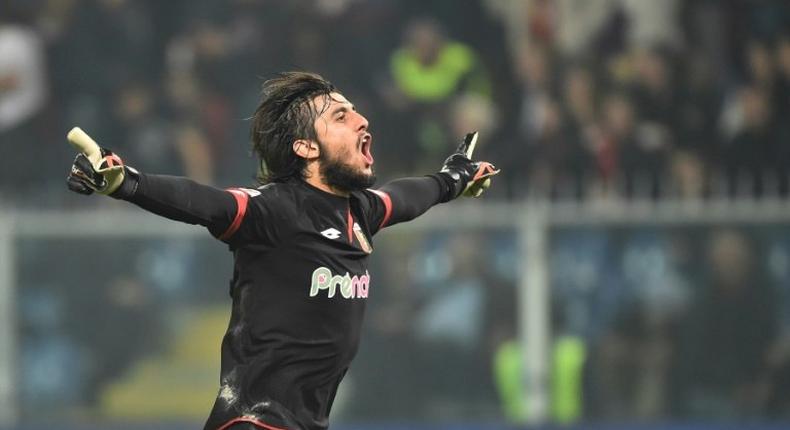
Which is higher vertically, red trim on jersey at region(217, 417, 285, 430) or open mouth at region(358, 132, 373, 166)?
open mouth at region(358, 132, 373, 166)

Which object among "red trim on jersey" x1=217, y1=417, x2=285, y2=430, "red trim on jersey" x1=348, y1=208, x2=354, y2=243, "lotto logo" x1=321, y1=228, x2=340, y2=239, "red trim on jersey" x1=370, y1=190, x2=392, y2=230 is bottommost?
"red trim on jersey" x1=217, y1=417, x2=285, y2=430

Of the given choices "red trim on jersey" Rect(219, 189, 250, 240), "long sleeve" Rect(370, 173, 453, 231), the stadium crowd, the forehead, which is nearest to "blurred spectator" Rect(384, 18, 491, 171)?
the stadium crowd

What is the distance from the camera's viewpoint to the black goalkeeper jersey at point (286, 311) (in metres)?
4.90

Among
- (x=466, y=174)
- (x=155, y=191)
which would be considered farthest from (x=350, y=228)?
(x=466, y=174)

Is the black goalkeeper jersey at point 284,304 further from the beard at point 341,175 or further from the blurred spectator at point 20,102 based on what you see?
the blurred spectator at point 20,102

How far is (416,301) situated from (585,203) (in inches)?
53.9

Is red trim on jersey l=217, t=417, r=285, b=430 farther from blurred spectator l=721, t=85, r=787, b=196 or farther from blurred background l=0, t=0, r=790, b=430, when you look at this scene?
blurred spectator l=721, t=85, r=787, b=196

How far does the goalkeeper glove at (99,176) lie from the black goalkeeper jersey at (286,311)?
0.51 m

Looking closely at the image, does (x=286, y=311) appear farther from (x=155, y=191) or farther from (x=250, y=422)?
Result: (x=155, y=191)

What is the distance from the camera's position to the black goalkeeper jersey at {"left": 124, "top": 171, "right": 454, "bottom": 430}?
488 cm

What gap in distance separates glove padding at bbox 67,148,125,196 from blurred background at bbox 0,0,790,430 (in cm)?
586

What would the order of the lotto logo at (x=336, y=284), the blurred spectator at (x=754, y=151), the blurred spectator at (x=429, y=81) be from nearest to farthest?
the lotto logo at (x=336, y=284), the blurred spectator at (x=754, y=151), the blurred spectator at (x=429, y=81)

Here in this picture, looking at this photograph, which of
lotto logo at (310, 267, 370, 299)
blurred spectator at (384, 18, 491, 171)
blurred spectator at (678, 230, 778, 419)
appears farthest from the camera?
blurred spectator at (384, 18, 491, 171)

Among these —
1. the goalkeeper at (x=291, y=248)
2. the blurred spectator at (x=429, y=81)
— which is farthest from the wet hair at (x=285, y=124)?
the blurred spectator at (x=429, y=81)
